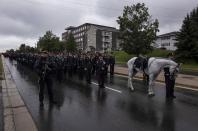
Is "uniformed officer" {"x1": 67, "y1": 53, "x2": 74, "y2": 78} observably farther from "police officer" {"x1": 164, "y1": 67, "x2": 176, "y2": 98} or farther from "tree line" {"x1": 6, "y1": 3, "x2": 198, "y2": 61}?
"tree line" {"x1": 6, "y1": 3, "x2": 198, "y2": 61}

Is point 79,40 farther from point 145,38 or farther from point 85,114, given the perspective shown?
point 85,114

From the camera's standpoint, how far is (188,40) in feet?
143

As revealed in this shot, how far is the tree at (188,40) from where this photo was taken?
43.0m

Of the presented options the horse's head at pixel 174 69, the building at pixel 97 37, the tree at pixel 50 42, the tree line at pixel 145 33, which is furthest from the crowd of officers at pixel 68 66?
the building at pixel 97 37

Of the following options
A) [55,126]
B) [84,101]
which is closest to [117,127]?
[55,126]

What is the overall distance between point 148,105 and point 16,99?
5.25m

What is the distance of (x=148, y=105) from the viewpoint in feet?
33.6

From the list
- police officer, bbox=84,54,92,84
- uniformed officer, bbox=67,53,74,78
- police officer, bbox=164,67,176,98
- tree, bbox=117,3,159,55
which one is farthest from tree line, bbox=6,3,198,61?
police officer, bbox=164,67,176,98

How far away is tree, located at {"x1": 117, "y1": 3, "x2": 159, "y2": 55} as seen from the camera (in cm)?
4497

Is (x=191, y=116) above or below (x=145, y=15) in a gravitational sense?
below

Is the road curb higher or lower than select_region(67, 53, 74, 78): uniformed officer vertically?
lower

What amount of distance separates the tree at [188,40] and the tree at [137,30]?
3.93 m

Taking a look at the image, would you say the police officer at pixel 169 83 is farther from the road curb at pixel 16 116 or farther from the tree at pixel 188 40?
the tree at pixel 188 40

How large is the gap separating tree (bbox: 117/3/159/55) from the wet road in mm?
32516
